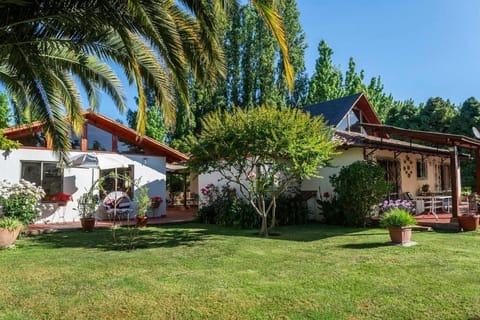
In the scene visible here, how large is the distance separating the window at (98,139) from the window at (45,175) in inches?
69.8

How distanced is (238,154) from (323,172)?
607cm

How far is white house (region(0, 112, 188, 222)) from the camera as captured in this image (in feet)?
50.6

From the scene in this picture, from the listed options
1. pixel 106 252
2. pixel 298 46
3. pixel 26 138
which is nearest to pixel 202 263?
pixel 106 252

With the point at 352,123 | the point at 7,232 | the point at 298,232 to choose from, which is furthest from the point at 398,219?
the point at 352,123

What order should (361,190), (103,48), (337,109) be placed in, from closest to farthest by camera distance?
1. (103,48)
2. (361,190)
3. (337,109)

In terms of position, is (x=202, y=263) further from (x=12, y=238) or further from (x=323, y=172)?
(x=323, y=172)

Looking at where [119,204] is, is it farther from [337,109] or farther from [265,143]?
[337,109]

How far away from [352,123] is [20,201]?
53.9 ft

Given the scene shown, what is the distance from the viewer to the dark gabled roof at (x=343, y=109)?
20.2 m

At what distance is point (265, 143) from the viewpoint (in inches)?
432

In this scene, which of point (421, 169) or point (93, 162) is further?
point (421, 169)

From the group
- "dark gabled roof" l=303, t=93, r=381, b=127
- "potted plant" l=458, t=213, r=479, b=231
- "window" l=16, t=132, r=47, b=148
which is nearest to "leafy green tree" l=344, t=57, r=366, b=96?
"dark gabled roof" l=303, t=93, r=381, b=127

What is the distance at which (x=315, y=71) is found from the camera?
35375mm

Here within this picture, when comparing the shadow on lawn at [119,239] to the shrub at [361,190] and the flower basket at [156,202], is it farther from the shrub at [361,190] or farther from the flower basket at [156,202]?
the shrub at [361,190]
